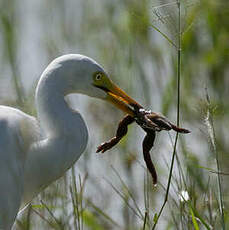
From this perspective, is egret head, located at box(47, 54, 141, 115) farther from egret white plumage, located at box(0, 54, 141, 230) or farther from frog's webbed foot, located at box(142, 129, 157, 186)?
frog's webbed foot, located at box(142, 129, 157, 186)

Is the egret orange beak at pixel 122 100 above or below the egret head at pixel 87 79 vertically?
below

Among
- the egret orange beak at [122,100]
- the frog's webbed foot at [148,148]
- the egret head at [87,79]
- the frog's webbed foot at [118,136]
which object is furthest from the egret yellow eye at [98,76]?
the frog's webbed foot at [148,148]

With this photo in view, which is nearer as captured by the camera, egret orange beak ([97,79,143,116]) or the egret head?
the egret head

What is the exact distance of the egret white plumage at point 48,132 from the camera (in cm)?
336

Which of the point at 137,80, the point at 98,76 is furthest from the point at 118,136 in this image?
the point at 137,80

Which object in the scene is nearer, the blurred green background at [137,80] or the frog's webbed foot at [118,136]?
the frog's webbed foot at [118,136]

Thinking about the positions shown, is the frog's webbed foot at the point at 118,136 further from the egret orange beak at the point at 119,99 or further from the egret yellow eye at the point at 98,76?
the egret yellow eye at the point at 98,76

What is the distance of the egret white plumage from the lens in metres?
3.36

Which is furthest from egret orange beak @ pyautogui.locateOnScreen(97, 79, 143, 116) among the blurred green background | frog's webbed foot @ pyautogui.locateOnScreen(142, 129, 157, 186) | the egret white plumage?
the blurred green background

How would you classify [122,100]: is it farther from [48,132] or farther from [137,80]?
[137,80]

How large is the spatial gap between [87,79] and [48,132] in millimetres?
306

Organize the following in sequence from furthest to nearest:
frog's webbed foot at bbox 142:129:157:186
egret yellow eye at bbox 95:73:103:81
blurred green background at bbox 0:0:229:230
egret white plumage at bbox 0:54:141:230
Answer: blurred green background at bbox 0:0:229:230
egret yellow eye at bbox 95:73:103:81
egret white plumage at bbox 0:54:141:230
frog's webbed foot at bbox 142:129:157:186

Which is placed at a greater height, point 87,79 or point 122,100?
point 87,79

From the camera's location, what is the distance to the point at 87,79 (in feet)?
11.3
